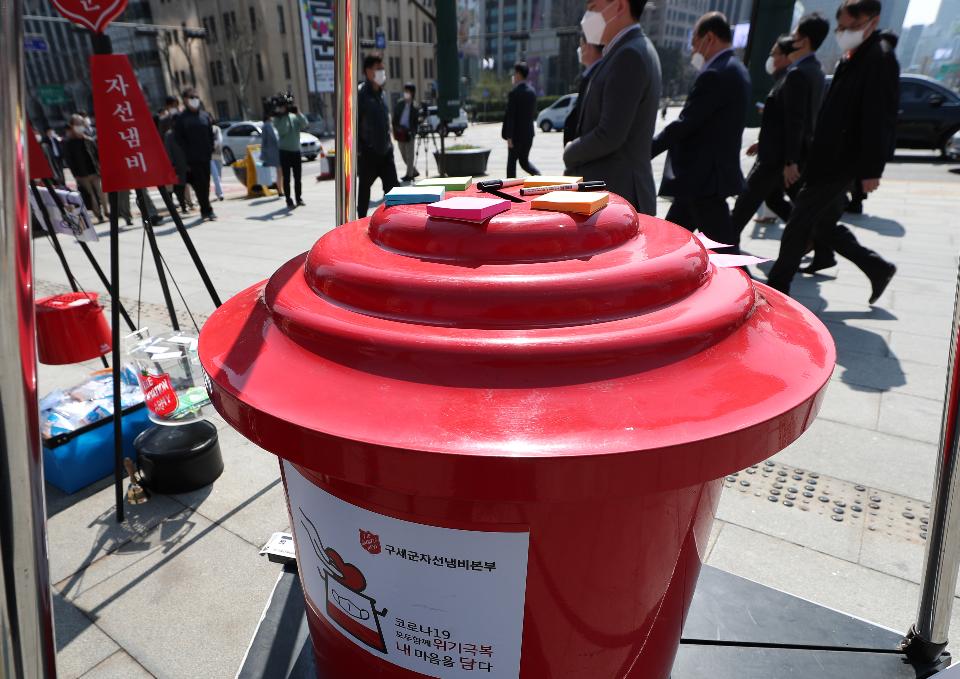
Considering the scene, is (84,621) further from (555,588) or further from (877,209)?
(877,209)

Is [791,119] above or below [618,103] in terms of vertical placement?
below

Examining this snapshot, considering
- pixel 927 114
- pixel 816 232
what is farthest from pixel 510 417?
pixel 927 114

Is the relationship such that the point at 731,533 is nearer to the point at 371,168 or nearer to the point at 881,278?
the point at 881,278

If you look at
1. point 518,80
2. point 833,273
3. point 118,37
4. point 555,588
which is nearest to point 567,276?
point 555,588

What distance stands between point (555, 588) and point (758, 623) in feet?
3.04

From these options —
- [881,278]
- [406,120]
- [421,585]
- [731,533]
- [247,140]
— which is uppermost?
[406,120]

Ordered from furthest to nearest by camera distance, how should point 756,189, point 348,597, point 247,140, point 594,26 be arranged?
point 247,140 < point 756,189 < point 594,26 < point 348,597

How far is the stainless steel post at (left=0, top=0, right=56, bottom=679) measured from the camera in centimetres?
57

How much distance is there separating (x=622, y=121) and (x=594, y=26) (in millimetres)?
462

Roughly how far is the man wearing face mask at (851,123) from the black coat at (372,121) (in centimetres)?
421

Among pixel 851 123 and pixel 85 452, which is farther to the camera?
pixel 851 123

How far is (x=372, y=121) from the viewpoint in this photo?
6.13 m

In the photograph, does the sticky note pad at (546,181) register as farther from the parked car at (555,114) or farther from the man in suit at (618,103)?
the parked car at (555,114)

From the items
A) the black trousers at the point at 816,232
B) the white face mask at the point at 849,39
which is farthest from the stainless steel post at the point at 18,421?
the white face mask at the point at 849,39
